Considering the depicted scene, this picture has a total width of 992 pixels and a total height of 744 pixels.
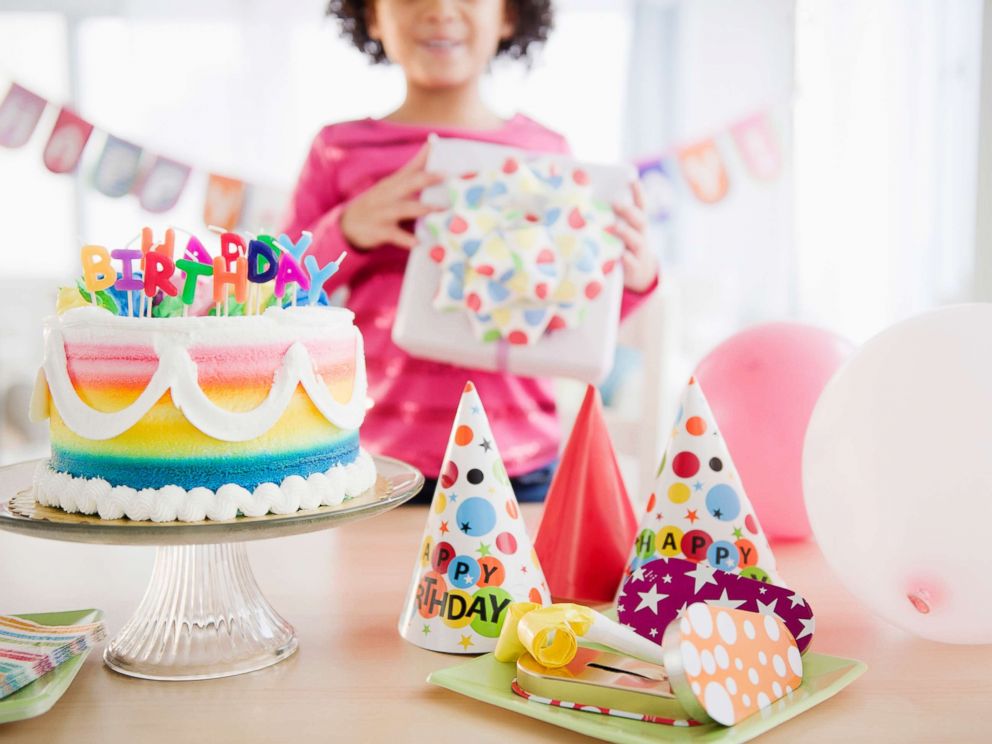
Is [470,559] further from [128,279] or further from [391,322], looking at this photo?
[391,322]

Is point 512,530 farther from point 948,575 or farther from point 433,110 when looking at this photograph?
point 433,110

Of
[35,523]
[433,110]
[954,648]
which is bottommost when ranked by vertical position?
[954,648]

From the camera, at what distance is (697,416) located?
85 centimetres

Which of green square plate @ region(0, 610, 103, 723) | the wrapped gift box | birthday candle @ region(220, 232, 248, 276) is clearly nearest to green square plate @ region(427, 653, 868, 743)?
green square plate @ region(0, 610, 103, 723)

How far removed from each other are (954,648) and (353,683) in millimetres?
457

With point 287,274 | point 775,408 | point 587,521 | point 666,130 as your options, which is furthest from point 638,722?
point 666,130

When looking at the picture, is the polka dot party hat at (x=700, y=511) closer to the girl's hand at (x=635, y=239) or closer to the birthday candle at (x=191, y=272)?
the birthday candle at (x=191, y=272)

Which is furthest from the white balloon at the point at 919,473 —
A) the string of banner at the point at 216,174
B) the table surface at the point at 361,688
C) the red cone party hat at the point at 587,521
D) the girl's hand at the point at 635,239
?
the string of banner at the point at 216,174

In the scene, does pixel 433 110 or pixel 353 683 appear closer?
pixel 353 683

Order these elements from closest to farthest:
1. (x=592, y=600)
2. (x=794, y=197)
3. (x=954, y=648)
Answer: (x=954, y=648) < (x=592, y=600) < (x=794, y=197)

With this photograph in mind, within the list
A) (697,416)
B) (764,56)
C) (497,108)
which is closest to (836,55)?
(764,56)

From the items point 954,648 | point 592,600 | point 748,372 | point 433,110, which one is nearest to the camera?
point 954,648

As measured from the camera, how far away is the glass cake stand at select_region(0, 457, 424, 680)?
69 centimetres

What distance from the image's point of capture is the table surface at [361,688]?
64 centimetres
